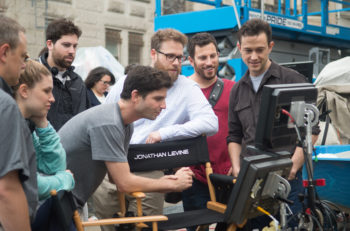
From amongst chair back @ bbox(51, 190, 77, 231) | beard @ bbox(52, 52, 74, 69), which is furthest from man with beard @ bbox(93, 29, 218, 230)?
chair back @ bbox(51, 190, 77, 231)

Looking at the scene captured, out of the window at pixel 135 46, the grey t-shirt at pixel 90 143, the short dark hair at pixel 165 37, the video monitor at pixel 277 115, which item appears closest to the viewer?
the video monitor at pixel 277 115

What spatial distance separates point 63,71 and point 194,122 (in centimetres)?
139

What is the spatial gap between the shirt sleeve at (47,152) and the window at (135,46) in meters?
14.2

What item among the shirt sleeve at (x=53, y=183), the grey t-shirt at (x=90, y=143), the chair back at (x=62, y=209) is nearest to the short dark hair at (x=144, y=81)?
the grey t-shirt at (x=90, y=143)

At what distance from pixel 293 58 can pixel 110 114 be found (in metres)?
6.81

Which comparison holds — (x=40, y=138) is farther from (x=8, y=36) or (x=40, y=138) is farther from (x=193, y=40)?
(x=193, y=40)

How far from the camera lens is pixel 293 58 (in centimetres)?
968

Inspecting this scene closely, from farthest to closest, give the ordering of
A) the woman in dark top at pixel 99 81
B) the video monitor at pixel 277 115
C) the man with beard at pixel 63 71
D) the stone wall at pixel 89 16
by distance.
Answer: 1. the stone wall at pixel 89 16
2. the woman in dark top at pixel 99 81
3. the man with beard at pixel 63 71
4. the video monitor at pixel 277 115

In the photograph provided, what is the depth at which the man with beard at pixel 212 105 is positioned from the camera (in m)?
4.39

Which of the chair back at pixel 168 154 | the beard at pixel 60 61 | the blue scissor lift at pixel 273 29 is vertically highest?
the blue scissor lift at pixel 273 29

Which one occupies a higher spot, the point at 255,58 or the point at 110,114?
Result: the point at 255,58

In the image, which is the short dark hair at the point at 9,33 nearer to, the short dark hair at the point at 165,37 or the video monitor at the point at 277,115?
the video monitor at the point at 277,115

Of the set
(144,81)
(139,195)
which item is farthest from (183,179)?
(144,81)

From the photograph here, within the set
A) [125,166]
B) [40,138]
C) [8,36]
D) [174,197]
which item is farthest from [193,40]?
[8,36]
